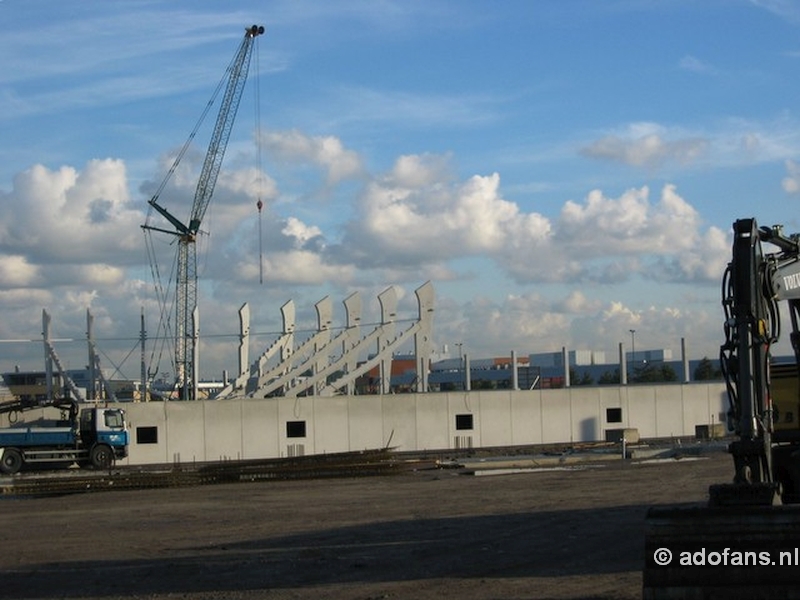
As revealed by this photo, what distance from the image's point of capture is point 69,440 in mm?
45156

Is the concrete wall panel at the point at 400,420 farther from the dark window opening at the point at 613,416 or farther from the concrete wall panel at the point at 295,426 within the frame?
the dark window opening at the point at 613,416

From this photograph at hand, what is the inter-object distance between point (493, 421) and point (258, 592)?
3883 centimetres

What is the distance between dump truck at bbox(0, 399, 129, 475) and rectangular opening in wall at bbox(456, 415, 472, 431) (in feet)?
50.3

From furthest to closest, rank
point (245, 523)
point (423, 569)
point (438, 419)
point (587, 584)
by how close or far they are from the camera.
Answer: point (438, 419) → point (245, 523) → point (423, 569) → point (587, 584)

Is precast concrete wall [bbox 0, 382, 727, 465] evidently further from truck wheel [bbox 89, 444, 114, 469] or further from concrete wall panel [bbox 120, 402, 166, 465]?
truck wheel [bbox 89, 444, 114, 469]

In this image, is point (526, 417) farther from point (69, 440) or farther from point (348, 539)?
point (348, 539)

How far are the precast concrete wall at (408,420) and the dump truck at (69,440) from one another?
120 inches

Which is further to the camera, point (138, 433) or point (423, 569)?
point (138, 433)

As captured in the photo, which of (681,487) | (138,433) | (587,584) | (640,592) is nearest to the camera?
(640,592)

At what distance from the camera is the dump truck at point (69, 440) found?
145 feet

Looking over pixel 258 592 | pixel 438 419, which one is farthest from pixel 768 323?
pixel 438 419

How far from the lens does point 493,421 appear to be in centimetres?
5338

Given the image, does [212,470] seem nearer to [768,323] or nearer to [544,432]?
[544,432]

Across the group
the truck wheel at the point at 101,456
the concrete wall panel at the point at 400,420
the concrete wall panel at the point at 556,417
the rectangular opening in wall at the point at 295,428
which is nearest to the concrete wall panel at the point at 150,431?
the truck wheel at the point at 101,456
